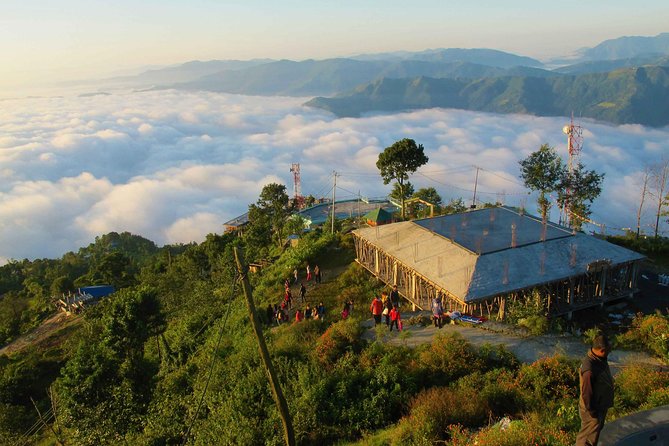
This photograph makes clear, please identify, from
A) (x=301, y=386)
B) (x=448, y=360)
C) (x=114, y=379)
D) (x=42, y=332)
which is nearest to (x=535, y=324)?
(x=448, y=360)

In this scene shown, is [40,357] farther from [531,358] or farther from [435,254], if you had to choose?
[531,358]

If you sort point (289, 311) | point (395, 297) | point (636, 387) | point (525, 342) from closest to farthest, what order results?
point (636, 387)
point (525, 342)
point (395, 297)
point (289, 311)

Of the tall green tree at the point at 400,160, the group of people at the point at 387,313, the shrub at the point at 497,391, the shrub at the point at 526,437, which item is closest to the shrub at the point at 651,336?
the shrub at the point at 497,391

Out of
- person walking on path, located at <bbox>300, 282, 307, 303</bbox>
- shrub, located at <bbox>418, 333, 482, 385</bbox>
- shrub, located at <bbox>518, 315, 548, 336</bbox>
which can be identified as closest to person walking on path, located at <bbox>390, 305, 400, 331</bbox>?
shrub, located at <bbox>418, 333, 482, 385</bbox>

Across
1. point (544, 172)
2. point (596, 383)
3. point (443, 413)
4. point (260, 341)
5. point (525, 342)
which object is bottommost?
point (525, 342)

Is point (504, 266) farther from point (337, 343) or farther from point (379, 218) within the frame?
point (379, 218)

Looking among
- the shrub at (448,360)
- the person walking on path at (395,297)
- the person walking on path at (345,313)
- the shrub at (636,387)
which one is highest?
the shrub at (636,387)

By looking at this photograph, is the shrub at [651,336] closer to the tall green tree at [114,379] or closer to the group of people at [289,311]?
the group of people at [289,311]
